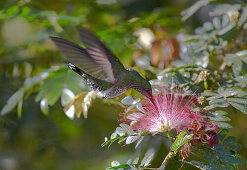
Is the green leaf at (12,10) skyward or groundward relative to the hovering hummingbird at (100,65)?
skyward

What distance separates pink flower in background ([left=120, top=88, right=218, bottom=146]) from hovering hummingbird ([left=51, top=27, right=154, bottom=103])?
0.05 meters

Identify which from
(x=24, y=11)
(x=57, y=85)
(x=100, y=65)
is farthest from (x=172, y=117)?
(x=24, y=11)

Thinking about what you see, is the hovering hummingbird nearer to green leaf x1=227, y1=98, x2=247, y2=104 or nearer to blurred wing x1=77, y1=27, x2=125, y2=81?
blurred wing x1=77, y1=27, x2=125, y2=81

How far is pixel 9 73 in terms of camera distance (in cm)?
203

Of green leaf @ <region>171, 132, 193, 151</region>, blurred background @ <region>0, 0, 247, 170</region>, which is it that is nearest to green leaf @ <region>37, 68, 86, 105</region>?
blurred background @ <region>0, 0, 247, 170</region>

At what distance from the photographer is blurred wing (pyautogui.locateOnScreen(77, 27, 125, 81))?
2.57 ft

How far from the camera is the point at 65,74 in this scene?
154 centimetres

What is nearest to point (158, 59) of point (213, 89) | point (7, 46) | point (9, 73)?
point (213, 89)

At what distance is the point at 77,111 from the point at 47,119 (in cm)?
81

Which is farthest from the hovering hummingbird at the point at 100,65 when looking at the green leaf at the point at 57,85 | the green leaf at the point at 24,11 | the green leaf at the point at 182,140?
the green leaf at the point at 24,11

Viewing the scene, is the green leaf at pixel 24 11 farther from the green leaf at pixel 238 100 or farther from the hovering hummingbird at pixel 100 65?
the green leaf at pixel 238 100

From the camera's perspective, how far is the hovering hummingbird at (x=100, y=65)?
2.69 ft

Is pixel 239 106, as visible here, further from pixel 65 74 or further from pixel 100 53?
pixel 65 74

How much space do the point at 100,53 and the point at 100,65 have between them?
0.06m
